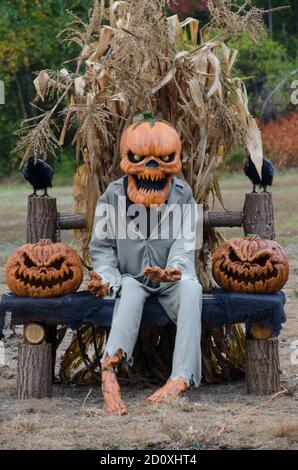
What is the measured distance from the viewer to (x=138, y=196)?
5.82 meters

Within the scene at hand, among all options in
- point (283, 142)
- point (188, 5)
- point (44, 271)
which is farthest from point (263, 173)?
point (188, 5)

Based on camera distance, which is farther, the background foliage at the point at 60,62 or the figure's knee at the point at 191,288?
the background foliage at the point at 60,62

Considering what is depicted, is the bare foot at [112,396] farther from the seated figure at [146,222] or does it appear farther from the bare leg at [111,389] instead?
the seated figure at [146,222]

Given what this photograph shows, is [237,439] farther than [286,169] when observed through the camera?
No

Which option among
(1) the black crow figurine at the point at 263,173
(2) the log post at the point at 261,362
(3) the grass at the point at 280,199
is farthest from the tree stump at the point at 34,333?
(3) the grass at the point at 280,199

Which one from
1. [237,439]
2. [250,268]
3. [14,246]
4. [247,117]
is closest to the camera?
[237,439]

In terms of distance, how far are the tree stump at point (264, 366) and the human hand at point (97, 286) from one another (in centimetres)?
84

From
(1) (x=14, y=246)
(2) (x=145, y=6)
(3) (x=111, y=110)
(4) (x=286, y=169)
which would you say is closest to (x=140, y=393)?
(3) (x=111, y=110)

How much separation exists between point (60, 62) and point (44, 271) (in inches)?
944

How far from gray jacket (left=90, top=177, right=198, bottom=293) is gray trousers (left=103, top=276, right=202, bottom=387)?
0.19 metres

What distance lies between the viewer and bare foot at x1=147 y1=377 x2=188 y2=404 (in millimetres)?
5297

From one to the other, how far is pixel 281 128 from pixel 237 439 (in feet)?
72.4

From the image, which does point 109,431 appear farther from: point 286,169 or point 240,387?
point 286,169

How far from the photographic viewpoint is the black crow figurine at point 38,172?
19.9ft
